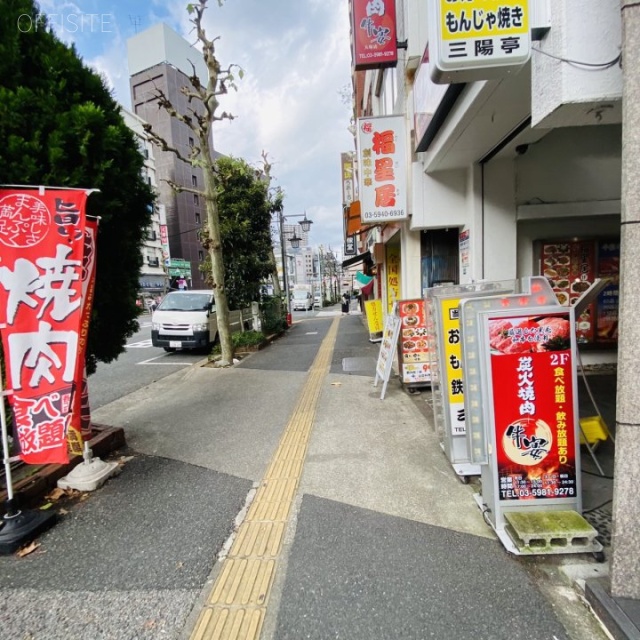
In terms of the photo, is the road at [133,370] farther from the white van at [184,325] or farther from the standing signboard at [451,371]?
the standing signboard at [451,371]

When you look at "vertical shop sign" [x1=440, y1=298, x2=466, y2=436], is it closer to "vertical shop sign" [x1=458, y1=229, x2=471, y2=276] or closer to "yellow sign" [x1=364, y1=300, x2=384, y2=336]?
"vertical shop sign" [x1=458, y1=229, x2=471, y2=276]

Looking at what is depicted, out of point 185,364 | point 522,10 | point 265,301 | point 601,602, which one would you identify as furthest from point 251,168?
point 601,602

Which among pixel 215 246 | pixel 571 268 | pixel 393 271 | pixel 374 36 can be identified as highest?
pixel 374 36

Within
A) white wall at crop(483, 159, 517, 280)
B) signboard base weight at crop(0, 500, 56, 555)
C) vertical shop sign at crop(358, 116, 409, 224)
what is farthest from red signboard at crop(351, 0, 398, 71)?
signboard base weight at crop(0, 500, 56, 555)

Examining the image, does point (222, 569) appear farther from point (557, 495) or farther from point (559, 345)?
point (559, 345)

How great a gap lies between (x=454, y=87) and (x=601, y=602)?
4219mm

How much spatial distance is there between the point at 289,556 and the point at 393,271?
8.72 metres

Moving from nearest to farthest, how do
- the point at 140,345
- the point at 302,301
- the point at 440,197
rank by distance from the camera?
the point at 440,197
the point at 140,345
the point at 302,301

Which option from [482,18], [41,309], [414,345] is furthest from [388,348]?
[41,309]

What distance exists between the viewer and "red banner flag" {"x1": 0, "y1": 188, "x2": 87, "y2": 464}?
2.67 meters

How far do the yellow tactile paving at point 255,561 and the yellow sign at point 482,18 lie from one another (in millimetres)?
3887

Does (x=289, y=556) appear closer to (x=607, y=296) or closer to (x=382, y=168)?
(x=382, y=168)

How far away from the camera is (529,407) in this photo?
2.59 meters

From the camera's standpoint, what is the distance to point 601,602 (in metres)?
1.90
